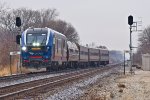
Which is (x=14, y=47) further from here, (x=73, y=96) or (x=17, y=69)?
Answer: (x=73, y=96)

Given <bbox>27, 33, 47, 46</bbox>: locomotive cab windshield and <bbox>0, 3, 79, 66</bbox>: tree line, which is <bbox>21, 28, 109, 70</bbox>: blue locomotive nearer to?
<bbox>27, 33, 47, 46</bbox>: locomotive cab windshield

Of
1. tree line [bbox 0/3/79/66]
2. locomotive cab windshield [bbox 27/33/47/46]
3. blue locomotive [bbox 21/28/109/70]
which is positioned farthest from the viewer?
tree line [bbox 0/3/79/66]

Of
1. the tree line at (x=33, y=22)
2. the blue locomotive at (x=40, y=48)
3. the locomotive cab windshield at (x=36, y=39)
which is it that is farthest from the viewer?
the tree line at (x=33, y=22)

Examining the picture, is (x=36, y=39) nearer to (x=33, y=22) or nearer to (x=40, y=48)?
(x=40, y=48)

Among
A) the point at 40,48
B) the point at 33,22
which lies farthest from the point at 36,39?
the point at 33,22

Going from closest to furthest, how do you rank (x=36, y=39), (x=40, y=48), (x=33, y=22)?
(x=40, y=48)
(x=36, y=39)
(x=33, y=22)

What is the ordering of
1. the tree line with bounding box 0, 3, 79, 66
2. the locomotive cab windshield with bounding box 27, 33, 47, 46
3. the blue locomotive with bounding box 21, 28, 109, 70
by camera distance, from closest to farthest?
1. the blue locomotive with bounding box 21, 28, 109, 70
2. the locomotive cab windshield with bounding box 27, 33, 47, 46
3. the tree line with bounding box 0, 3, 79, 66

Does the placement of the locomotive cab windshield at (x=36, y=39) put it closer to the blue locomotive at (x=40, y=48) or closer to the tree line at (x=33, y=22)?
the blue locomotive at (x=40, y=48)

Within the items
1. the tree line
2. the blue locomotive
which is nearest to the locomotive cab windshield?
the blue locomotive

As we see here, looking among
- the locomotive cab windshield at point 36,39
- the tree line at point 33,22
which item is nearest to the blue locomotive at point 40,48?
the locomotive cab windshield at point 36,39

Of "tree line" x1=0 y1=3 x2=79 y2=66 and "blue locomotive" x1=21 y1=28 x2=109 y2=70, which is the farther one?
"tree line" x1=0 y1=3 x2=79 y2=66

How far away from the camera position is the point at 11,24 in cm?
10162

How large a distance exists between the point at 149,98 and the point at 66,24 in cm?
10893

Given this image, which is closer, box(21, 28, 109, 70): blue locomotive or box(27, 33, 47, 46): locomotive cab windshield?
box(21, 28, 109, 70): blue locomotive
